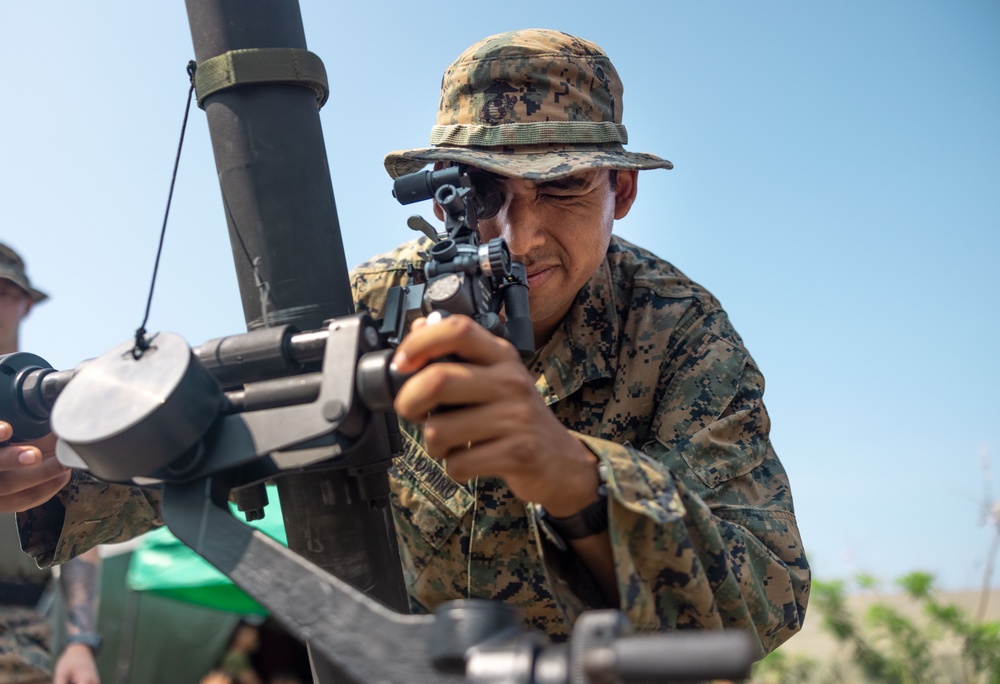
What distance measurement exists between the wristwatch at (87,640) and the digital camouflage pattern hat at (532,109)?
10.6ft

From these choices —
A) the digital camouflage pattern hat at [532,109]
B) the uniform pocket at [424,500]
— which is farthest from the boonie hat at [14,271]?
the uniform pocket at [424,500]

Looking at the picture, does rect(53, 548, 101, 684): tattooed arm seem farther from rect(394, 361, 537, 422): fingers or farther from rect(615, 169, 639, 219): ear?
rect(394, 361, 537, 422): fingers

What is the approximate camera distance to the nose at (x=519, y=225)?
111 inches

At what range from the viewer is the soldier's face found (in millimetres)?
2844

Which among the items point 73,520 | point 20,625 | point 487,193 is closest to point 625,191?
point 487,193

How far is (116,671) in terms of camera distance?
22.0ft

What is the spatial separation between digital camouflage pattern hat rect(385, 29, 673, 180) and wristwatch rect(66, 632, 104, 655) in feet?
10.6

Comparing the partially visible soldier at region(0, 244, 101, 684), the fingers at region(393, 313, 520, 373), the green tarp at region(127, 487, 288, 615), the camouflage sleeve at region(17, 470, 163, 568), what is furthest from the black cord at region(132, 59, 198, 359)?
the green tarp at region(127, 487, 288, 615)

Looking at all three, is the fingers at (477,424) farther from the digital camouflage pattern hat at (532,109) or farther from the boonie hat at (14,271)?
the boonie hat at (14,271)

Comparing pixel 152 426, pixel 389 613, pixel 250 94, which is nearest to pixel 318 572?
pixel 389 613

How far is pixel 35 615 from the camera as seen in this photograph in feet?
16.2

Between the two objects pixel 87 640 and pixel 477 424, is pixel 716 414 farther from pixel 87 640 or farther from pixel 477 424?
pixel 87 640

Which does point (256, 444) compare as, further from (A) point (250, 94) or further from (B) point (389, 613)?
(A) point (250, 94)

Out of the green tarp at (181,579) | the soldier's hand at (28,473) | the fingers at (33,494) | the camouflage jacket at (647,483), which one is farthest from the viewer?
the green tarp at (181,579)
